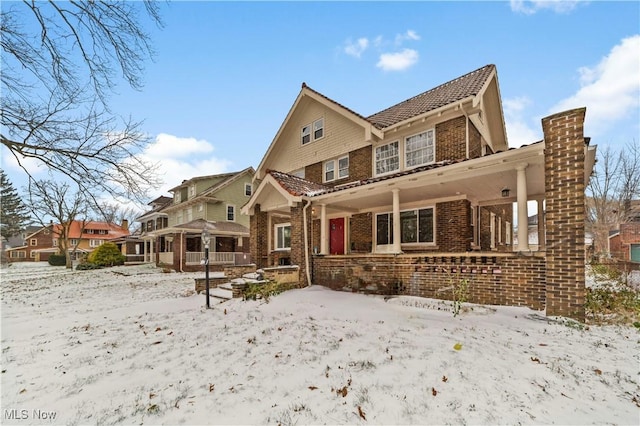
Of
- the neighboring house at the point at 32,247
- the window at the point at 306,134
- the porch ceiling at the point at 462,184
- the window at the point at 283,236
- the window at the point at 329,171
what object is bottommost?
the neighboring house at the point at 32,247

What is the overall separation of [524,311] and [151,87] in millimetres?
10724

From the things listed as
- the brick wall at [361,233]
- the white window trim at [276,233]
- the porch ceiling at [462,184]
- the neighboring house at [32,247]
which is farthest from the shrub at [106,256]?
the neighboring house at [32,247]

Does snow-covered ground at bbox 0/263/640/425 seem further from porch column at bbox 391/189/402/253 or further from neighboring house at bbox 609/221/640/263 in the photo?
neighboring house at bbox 609/221/640/263

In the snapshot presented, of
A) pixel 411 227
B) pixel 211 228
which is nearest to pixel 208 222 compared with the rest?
pixel 211 228

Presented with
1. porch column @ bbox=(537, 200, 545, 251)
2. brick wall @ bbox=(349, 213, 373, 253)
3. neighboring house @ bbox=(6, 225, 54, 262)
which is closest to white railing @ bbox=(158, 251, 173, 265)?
brick wall @ bbox=(349, 213, 373, 253)

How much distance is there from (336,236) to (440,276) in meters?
6.55

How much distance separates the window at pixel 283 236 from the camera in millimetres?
15094

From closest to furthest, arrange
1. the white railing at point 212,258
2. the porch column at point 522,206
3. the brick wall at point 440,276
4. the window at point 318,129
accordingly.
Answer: the brick wall at point 440,276, the porch column at point 522,206, the window at point 318,129, the white railing at point 212,258

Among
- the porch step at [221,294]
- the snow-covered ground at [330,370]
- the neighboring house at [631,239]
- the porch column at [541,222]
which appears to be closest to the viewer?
the snow-covered ground at [330,370]

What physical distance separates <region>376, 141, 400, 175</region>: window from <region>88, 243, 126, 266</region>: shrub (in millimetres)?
26393

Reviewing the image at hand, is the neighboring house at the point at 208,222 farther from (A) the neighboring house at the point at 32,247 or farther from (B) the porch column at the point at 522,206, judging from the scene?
(A) the neighboring house at the point at 32,247

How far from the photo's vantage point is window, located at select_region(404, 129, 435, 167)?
10984mm

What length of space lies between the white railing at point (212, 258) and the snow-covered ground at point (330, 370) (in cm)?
1465

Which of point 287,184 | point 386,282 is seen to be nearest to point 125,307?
point 287,184
